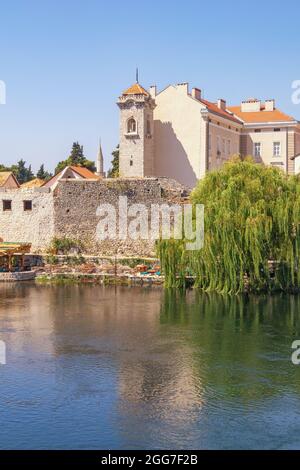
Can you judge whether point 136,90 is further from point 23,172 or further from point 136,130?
point 23,172

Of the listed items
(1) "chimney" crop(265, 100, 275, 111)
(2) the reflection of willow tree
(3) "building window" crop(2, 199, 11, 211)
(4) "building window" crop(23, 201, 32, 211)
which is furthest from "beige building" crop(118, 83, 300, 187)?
(2) the reflection of willow tree

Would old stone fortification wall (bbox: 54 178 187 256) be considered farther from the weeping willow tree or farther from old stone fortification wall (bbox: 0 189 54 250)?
the weeping willow tree

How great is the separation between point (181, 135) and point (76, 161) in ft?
70.3

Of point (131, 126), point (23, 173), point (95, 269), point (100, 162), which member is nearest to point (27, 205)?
point (95, 269)

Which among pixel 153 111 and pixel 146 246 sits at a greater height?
pixel 153 111

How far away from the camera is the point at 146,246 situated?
1243 inches

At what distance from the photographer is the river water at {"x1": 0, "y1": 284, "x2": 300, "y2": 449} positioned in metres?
11.2

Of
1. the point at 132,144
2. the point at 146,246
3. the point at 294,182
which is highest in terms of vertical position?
the point at 132,144

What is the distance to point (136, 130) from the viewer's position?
3334 centimetres

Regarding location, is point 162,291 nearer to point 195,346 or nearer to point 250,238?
point 250,238

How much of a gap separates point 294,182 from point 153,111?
11.8 metres

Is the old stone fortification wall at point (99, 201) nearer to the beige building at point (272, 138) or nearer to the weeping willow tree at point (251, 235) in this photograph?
the weeping willow tree at point (251, 235)

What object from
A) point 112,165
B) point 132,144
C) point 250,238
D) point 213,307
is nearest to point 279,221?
point 250,238

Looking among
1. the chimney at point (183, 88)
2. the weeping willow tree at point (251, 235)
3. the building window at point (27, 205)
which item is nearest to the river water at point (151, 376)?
the weeping willow tree at point (251, 235)
